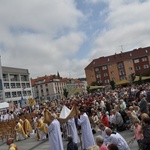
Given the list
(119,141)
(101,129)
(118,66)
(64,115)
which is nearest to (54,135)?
(64,115)

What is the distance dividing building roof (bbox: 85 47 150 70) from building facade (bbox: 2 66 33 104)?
22.9 metres

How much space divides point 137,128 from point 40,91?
113007 millimetres

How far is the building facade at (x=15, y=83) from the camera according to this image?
7406 centimetres

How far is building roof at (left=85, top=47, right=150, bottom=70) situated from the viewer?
8462 centimetres

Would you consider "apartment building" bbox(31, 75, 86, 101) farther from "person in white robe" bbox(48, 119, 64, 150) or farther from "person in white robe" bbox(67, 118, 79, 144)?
"person in white robe" bbox(48, 119, 64, 150)

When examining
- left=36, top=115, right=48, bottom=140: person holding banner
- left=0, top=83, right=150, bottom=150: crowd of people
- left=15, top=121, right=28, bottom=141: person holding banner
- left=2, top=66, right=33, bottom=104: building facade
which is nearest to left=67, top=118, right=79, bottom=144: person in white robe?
left=0, top=83, right=150, bottom=150: crowd of people

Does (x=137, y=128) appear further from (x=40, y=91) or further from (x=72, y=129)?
(x=40, y=91)

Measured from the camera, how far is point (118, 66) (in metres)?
86.5

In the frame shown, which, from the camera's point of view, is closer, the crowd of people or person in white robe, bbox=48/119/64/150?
the crowd of people

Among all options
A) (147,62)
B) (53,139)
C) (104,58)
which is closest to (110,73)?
(104,58)

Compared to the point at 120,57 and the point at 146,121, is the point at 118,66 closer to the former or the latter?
the point at 120,57

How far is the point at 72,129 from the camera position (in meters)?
12.5

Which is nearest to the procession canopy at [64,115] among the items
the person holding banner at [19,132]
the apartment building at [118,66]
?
the person holding banner at [19,132]

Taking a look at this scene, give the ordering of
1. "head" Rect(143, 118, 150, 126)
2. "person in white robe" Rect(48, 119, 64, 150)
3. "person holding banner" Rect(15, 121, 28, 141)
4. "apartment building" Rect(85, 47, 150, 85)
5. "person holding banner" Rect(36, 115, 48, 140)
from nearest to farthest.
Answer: "head" Rect(143, 118, 150, 126)
"person in white robe" Rect(48, 119, 64, 150)
"person holding banner" Rect(36, 115, 48, 140)
"person holding banner" Rect(15, 121, 28, 141)
"apartment building" Rect(85, 47, 150, 85)
